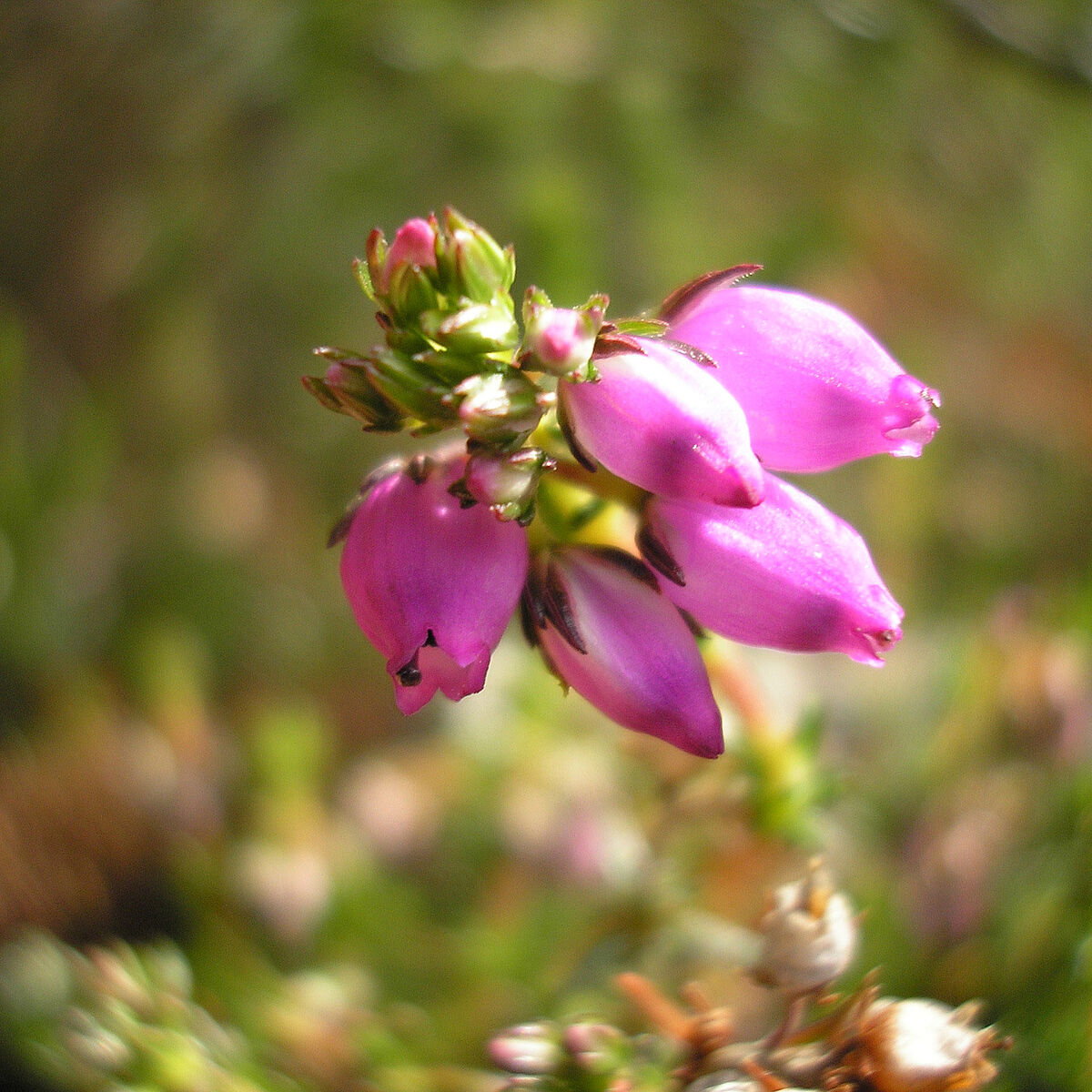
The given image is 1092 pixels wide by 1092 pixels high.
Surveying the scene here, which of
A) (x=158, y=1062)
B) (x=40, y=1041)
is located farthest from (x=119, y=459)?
(x=158, y=1062)

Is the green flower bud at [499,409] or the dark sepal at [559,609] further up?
the green flower bud at [499,409]

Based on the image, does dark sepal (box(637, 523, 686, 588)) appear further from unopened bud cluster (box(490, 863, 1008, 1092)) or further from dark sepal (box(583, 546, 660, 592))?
unopened bud cluster (box(490, 863, 1008, 1092))

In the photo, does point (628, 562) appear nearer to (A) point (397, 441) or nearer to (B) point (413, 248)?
(B) point (413, 248)

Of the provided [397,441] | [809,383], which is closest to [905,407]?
[809,383]

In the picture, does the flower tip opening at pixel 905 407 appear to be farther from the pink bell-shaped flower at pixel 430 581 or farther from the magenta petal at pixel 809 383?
the pink bell-shaped flower at pixel 430 581

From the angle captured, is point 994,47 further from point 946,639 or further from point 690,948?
point 690,948

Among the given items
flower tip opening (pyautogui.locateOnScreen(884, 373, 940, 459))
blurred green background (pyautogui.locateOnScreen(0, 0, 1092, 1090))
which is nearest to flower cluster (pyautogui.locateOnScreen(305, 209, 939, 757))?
flower tip opening (pyautogui.locateOnScreen(884, 373, 940, 459))

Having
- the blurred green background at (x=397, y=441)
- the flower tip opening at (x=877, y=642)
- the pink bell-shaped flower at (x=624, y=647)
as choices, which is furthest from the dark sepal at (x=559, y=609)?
the blurred green background at (x=397, y=441)
